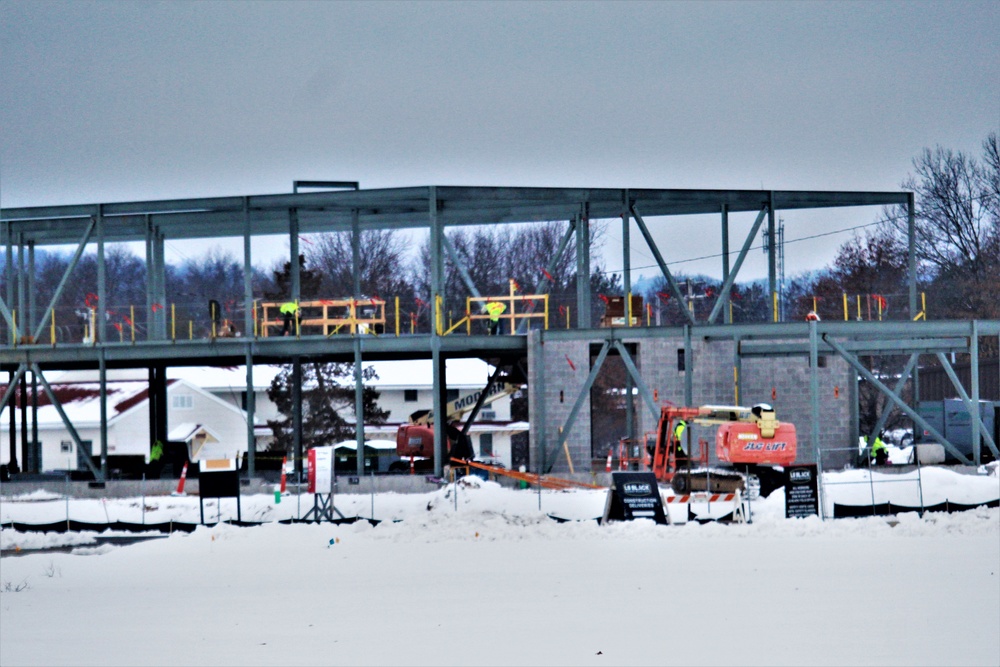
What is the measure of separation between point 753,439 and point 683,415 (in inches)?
83.2

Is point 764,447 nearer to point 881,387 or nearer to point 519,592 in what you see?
point 881,387

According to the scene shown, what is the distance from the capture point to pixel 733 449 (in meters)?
29.6

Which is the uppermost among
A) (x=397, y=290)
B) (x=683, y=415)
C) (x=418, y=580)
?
(x=397, y=290)

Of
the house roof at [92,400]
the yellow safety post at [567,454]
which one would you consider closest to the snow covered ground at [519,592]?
the yellow safety post at [567,454]

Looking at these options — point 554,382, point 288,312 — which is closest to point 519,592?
point 554,382

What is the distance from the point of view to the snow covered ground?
13.3 meters

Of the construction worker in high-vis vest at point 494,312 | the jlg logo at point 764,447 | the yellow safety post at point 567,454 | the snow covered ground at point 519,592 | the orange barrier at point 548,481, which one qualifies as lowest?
the snow covered ground at point 519,592

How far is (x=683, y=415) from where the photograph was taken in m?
31.0

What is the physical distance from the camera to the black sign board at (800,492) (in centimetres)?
2312

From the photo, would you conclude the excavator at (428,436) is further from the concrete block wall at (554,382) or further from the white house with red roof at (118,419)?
the white house with red roof at (118,419)

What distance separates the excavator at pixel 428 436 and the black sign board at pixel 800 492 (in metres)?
14.5

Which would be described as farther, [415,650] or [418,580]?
[418,580]

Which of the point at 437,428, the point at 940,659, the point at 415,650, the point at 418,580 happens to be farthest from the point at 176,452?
the point at 940,659

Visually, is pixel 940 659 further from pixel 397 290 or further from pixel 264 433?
pixel 397 290
